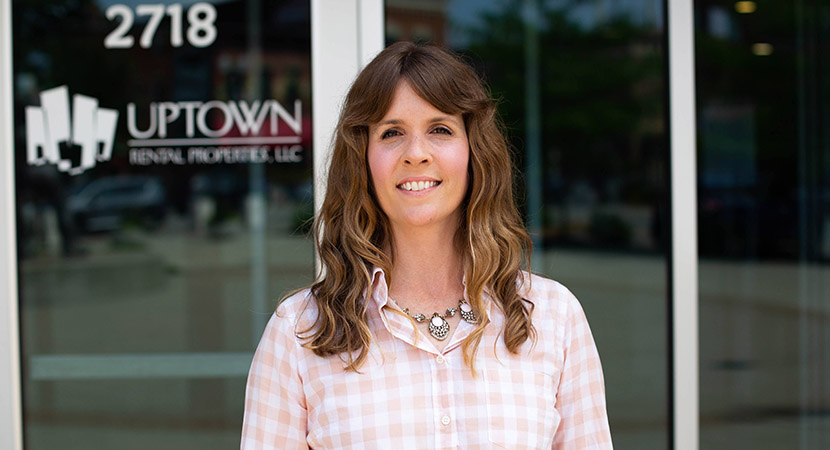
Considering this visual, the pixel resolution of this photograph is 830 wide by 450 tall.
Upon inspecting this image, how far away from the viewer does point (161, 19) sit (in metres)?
2.59

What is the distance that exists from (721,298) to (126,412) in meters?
5.35

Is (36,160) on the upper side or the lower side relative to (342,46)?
lower

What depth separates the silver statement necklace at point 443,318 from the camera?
4.62ft

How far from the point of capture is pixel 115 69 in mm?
2643

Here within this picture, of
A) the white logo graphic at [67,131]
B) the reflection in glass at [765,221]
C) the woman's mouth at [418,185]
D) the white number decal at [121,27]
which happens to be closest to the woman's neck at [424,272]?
the woman's mouth at [418,185]

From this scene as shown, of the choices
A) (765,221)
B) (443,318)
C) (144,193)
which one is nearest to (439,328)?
(443,318)

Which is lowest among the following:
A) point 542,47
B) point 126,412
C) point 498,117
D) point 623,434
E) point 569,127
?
point 623,434

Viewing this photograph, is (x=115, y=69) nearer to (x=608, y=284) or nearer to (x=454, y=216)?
(x=454, y=216)

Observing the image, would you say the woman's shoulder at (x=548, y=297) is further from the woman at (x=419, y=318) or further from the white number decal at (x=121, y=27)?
the white number decal at (x=121, y=27)

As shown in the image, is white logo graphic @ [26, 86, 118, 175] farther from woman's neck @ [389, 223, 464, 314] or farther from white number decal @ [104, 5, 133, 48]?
woman's neck @ [389, 223, 464, 314]

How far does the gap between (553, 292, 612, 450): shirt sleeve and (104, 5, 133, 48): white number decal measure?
193cm

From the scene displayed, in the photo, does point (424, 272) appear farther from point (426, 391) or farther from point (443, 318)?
point (426, 391)

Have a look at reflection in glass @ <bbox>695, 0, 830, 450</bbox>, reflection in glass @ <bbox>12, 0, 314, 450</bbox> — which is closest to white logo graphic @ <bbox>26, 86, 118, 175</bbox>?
reflection in glass @ <bbox>12, 0, 314, 450</bbox>

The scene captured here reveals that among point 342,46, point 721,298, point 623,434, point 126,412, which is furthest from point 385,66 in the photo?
point 721,298
